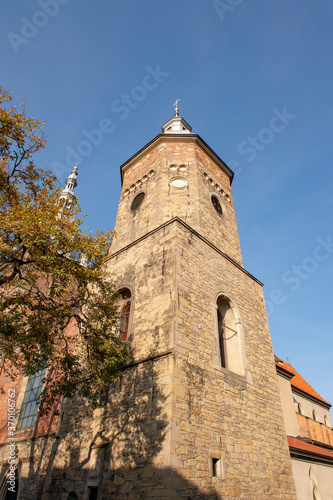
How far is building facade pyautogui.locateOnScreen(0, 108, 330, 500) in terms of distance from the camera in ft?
23.0

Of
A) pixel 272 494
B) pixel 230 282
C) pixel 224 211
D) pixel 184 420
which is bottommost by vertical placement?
pixel 272 494

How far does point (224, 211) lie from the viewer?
14.4m

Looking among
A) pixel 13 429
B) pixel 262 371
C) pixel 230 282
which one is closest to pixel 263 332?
pixel 262 371

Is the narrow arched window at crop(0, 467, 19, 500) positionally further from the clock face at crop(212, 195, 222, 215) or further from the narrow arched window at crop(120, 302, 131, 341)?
the clock face at crop(212, 195, 222, 215)

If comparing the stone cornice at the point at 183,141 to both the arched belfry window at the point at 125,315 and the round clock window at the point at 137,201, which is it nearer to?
the round clock window at the point at 137,201

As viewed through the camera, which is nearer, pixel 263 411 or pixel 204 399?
pixel 204 399

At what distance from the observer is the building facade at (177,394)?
700 cm

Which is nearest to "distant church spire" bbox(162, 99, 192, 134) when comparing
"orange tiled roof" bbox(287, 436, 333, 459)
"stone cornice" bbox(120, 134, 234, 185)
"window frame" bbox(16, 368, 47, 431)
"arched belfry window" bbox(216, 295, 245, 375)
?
"stone cornice" bbox(120, 134, 234, 185)

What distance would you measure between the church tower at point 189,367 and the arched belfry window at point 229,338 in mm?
33

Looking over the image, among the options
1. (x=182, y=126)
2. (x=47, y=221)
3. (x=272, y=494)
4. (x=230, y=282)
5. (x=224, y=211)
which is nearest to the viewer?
(x=47, y=221)

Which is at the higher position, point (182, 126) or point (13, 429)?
point (182, 126)

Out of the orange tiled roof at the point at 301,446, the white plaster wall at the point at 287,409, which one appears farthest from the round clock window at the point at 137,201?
the orange tiled roof at the point at 301,446

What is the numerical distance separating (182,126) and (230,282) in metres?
11.5

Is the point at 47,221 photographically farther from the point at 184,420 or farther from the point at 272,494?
the point at 272,494
